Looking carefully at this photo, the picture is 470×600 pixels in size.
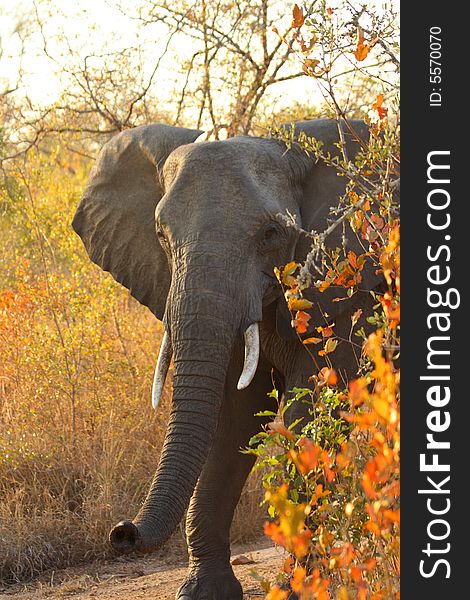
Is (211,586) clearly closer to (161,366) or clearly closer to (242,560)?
(242,560)

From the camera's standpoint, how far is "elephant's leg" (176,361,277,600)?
5.84 m

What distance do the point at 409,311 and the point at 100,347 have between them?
5220 millimetres

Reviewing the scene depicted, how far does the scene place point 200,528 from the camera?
19.2 ft

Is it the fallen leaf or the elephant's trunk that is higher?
the elephant's trunk

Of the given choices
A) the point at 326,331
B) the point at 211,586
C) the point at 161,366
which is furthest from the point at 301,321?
the point at 211,586

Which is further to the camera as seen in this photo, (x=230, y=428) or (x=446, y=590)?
(x=230, y=428)

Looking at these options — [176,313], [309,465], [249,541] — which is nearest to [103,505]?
[249,541]

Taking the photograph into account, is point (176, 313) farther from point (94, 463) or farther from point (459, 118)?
point (94, 463)

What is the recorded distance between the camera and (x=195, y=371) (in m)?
4.93

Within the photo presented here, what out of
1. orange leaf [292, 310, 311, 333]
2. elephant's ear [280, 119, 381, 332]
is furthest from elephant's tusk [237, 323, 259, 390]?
orange leaf [292, 310, 311, 333]

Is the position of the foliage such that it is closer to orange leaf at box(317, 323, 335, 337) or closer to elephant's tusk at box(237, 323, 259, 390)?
orange leaf at box(317, 323, 335, 337)

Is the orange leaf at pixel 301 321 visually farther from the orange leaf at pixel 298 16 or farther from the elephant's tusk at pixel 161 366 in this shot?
the elephant's tusk at pixel 161 366

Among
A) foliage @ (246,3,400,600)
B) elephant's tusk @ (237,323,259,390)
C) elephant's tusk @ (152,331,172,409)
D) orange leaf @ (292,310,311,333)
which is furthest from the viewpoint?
elephant's tusk @ (152,331,172,409)

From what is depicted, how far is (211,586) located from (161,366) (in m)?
1.22
